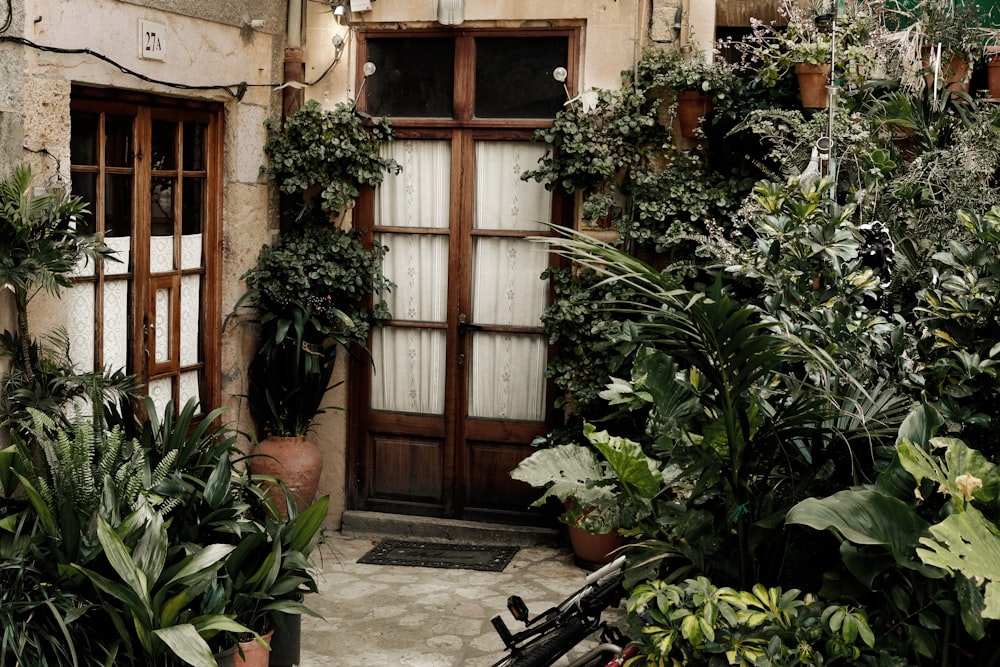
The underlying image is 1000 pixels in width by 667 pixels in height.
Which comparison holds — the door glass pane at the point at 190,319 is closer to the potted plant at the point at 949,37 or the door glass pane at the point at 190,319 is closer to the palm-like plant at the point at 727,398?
the palm-like plant at the point at 727,398

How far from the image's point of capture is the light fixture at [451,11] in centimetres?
668

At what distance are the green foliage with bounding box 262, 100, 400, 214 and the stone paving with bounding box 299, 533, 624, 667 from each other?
6.83ft

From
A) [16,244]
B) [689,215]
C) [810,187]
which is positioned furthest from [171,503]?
[689,215]

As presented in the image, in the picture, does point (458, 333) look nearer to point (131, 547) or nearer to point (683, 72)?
point (683, 72)

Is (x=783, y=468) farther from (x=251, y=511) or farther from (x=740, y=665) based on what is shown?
(x=251, y=511)

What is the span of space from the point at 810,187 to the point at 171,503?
256cm

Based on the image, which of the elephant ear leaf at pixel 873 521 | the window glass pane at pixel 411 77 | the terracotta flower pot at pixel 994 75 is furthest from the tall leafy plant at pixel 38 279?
the terracotta flower pot at pixel 994 75

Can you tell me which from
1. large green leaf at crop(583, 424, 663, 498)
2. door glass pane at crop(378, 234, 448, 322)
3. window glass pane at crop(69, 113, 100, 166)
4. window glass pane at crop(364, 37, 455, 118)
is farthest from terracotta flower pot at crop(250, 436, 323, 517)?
large green leaf at crop(583, 424, 663, 498)

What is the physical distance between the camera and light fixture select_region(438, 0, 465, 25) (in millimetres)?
6680

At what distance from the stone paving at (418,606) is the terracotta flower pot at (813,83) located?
2702mm

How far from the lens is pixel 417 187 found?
7078 millimetres

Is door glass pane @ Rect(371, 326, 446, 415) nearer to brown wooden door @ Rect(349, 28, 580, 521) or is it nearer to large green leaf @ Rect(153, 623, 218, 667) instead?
brown wooden door @ Rect(349, 28, 580, 521)

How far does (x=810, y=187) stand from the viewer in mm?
4035

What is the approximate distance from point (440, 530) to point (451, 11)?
9.84 feet
